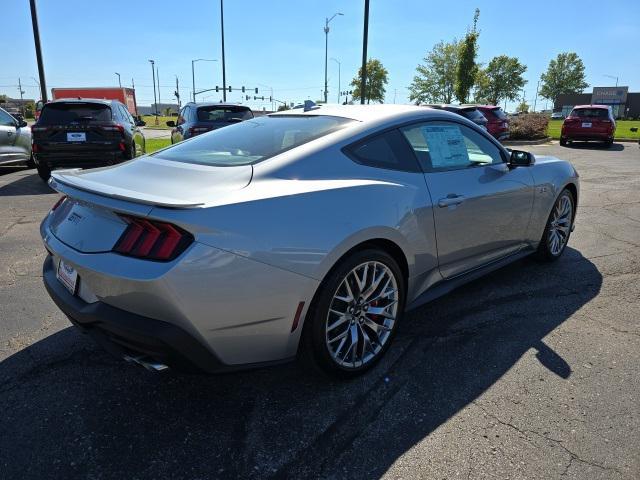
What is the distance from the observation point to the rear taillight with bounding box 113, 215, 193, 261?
2.06 m

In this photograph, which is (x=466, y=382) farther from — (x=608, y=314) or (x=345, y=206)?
(x=608, y=314)

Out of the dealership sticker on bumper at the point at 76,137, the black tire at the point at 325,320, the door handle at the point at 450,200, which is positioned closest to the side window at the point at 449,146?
the door handle at the point at 450,200

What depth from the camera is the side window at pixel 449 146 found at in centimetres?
318

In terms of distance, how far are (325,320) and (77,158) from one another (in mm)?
7997

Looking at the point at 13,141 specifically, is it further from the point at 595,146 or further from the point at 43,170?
the point at 595,146

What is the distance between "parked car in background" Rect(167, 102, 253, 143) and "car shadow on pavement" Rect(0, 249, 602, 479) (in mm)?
7062

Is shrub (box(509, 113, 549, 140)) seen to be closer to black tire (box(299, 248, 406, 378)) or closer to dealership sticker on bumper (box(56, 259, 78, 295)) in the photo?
black tire (box(299, 248, 406, 378))

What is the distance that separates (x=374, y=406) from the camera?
2.57 m

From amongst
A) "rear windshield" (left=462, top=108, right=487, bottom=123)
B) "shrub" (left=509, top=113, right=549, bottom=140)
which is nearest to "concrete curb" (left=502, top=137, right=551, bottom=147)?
"shrub" (left=509, top=113, right=549, bottom=140)

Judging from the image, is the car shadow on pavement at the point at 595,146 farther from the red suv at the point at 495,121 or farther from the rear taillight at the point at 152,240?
the rear taillight at the point at 152,240

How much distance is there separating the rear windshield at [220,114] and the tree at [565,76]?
10040 cm

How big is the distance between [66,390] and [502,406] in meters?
2.34

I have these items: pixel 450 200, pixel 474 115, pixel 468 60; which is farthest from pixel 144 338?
pixel 468 60

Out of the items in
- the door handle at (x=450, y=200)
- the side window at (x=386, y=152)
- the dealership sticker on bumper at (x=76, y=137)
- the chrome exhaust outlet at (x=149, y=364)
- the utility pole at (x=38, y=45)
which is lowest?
the chrome exhaust outlet at (x=149, y=364)
